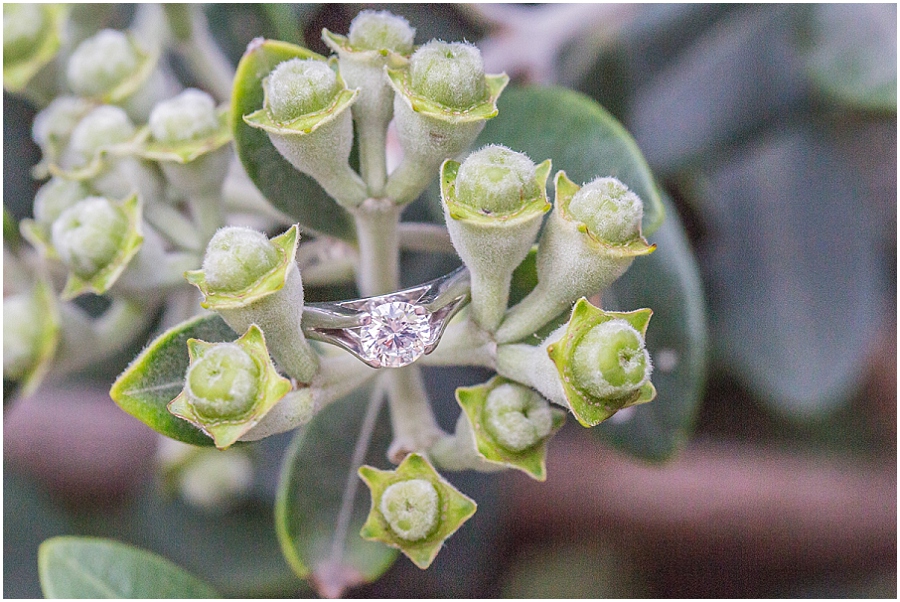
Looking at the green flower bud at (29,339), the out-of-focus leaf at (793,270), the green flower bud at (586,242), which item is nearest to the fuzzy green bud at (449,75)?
the green flower bud at (586,242)

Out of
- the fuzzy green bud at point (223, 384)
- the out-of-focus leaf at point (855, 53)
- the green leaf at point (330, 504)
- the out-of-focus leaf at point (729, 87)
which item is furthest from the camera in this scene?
the out-of-focus leaf at point (729, 87)

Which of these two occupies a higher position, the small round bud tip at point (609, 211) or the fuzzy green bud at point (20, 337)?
the small round bud tip at point (609, 211)

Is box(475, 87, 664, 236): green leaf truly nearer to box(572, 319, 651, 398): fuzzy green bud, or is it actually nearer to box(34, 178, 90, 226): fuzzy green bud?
box(572, 319, 651, 398): fuzzy green bud

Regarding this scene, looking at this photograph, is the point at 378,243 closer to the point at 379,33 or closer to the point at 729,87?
the point at 379,33

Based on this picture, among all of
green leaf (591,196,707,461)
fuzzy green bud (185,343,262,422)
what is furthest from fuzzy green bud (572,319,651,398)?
green leaf (591,196,707,461)

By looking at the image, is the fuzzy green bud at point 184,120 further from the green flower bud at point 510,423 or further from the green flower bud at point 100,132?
the green flower bud at point 510,423

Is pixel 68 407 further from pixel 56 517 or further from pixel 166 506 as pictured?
pixel 166 506
